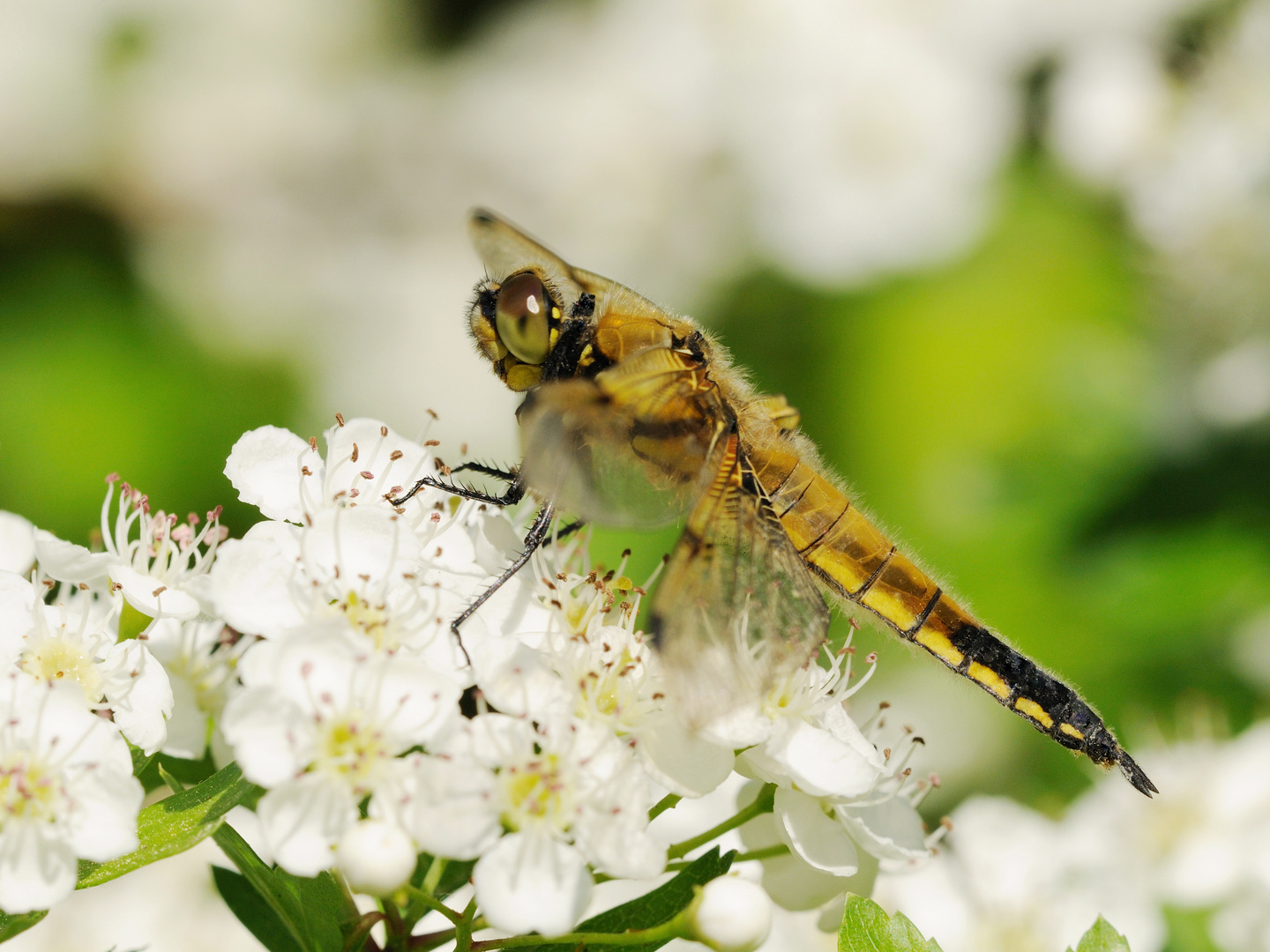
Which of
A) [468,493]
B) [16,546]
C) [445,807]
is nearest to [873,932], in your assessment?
[445,807]

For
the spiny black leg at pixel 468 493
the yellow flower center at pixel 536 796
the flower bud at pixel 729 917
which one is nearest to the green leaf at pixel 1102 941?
the flower bud at pixel 729 917

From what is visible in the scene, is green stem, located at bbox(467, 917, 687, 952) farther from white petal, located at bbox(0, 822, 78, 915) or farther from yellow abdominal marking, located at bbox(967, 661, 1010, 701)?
yellow abdominal marking, located at bbox(967, 661, 1010, 701)

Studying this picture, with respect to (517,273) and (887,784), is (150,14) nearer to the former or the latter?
(517,273)

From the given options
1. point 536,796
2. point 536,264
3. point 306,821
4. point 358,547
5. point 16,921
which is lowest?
point 16,921

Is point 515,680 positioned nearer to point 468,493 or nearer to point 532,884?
point 532,884

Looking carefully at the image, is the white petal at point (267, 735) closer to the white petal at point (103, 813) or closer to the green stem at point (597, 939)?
the white petal at point (103, 813)

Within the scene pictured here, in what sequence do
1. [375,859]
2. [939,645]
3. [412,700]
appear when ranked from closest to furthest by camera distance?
[375,859] → [412,700] → [939,645]
